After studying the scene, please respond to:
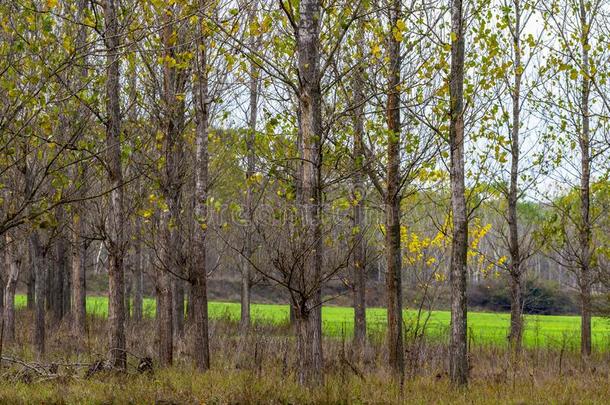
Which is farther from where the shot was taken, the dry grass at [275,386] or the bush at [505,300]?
the bush at [505,300]

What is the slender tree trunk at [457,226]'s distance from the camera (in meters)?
9.98

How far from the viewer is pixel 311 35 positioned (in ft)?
27.2

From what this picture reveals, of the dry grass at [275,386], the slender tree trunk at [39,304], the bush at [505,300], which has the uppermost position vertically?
the slender tree trunk at [39,304]

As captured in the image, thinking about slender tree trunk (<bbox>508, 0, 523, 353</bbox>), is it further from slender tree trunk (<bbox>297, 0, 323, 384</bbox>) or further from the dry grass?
slender tree trunk (<bbox>297, 0, 323, 384</bbox>)

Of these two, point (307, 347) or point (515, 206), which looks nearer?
point (307, 347)

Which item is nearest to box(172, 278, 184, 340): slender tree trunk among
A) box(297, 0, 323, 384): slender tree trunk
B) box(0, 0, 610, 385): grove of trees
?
box(0, 0, 610, 385): grove of trees

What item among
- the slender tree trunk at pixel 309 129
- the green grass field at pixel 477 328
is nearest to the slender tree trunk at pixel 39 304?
the green grass field at pixel 477 328

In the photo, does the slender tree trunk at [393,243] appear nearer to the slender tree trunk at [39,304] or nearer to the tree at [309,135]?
the tree at [309,135]

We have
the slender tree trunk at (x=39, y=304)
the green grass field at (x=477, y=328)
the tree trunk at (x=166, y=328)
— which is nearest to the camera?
the tree trunk at (x=166, y=328)

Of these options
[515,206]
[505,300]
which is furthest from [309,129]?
[505,300]

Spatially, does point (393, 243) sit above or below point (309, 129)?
below

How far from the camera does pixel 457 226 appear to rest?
10102mm

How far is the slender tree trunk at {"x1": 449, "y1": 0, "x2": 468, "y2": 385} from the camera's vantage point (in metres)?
9.98

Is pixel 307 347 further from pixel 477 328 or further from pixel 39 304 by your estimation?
pixel 477 328
